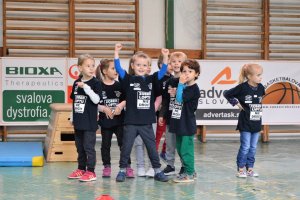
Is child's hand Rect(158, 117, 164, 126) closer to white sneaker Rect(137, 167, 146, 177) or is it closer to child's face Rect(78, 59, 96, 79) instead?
white sneaker Rect(137, 167, 146, 177)

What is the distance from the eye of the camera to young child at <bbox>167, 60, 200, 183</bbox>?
4488 mm

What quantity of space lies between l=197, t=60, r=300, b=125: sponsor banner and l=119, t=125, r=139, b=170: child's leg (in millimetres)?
3171

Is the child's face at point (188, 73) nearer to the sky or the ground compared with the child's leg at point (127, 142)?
nearer to the sky

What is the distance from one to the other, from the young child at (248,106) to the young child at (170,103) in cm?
55

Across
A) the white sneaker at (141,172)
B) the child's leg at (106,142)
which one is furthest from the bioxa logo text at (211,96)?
the child's leg at (106,142)

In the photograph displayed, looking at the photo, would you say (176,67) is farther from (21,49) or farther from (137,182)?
(21,49)

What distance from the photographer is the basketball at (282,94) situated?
7820 mm

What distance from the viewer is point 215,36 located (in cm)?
809

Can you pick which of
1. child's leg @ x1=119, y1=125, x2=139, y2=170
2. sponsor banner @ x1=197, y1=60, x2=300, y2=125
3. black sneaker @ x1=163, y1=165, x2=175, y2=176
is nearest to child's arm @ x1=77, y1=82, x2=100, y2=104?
child's leg @ x1=119, y1=125, x2=139, y2=170

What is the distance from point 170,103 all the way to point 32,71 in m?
3.13

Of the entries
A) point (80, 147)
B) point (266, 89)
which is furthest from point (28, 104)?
point (266, 89)

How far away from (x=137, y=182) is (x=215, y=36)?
4095 mm

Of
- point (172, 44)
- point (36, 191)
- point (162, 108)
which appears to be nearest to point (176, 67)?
point (162, 108)

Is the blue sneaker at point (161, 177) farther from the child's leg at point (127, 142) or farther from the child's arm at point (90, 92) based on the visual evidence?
the child's arm at point (90, 92)
